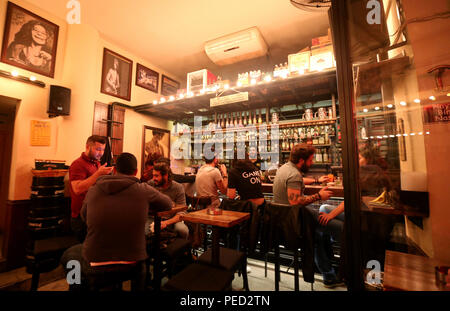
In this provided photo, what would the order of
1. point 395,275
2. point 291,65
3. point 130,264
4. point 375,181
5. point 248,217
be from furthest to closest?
point 291,65, point 248,217, point 375,181, point 130,264, point 395,275

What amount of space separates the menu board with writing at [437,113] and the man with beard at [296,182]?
1119 millimetres

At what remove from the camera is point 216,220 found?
75.5 inches

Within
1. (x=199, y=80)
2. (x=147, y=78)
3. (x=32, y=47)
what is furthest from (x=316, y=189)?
(x=32, y=47)

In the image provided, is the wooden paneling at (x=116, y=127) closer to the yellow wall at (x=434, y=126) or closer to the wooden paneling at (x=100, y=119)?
the wooden paneling at (x=100, y=119)

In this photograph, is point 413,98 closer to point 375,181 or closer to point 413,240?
point 375,181

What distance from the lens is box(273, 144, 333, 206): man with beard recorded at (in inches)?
95.0

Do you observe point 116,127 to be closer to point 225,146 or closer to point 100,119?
point 100,119

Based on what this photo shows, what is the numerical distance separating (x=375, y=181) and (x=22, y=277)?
4594 millimetres

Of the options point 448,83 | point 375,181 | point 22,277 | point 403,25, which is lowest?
point 22,277

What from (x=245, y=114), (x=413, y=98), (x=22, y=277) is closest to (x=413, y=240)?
(x=413, y=98)

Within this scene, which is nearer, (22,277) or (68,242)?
(68,242)

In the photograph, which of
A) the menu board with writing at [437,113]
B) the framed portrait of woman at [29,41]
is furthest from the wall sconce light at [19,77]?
the menu board with writing at [437,113]

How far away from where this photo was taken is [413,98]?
1.85 m

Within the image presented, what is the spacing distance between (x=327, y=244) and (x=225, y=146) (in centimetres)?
349
